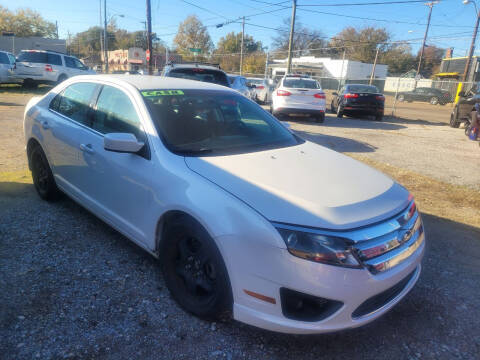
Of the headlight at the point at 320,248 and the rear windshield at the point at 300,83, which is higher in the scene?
the rear windshield at the point at 300,83

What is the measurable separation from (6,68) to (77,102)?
56.6 feet

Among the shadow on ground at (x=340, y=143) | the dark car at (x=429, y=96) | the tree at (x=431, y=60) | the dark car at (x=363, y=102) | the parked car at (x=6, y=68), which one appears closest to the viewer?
the shadow on ground at (x=340, y=143)

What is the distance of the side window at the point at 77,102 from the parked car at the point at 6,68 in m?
16.6

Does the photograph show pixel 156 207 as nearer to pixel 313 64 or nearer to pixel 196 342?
pixel 196 342

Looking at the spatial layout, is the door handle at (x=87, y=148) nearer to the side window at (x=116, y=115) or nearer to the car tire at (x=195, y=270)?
the side window at (x=116, y=115)

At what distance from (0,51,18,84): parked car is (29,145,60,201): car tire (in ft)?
53.3

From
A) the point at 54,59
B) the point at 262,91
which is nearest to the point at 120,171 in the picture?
the point at 262,91

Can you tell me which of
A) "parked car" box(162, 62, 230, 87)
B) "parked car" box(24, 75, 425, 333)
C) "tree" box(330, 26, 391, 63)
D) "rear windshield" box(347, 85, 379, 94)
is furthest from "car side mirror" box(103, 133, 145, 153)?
"tree" box(330, 26, 391, 63)

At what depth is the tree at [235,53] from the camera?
2527 inches

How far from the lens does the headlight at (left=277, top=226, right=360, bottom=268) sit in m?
1.99

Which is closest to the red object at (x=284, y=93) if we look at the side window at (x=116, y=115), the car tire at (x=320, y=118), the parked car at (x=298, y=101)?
the parked car at (x=298, y=101)

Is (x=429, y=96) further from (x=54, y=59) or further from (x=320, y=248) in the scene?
(x=320, y=248)

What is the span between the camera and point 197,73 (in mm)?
8539

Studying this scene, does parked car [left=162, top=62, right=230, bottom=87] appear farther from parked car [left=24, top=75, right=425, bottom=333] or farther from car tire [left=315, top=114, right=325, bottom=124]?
car tire [left=315, top=114, right=325, bottom=124]
